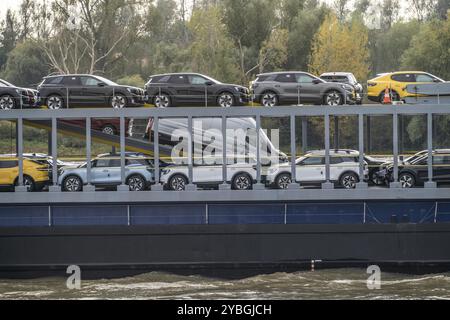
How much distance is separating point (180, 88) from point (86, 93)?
2.61 meters

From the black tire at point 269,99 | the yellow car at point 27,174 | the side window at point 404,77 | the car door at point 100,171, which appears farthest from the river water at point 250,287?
the side window at point 404,77

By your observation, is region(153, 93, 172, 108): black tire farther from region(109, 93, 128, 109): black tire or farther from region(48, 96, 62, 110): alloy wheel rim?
region(48, 96, 62, 110): alloy wheel rim

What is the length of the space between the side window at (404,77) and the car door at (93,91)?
334 inches

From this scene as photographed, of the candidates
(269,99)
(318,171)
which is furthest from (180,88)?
(318,171)

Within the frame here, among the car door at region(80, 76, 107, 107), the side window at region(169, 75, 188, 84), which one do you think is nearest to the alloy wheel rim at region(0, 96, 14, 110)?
the car door at region(80, 76, 107, 107)

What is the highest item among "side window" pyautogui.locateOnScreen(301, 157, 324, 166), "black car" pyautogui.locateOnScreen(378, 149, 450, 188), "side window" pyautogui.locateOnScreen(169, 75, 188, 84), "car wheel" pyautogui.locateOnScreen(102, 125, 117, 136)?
"side window" pyautogui.locateOnScreen(169, 75, 188, 84)

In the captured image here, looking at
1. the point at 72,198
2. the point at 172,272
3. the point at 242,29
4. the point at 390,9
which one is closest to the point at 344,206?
the point at 172,272

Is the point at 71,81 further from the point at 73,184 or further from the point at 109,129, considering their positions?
the point at 73,184

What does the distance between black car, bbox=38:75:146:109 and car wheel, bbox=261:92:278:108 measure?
3269 millimetres

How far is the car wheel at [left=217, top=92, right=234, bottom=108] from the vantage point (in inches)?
1009

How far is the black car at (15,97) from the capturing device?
991 inches

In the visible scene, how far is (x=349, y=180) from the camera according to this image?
944 inches

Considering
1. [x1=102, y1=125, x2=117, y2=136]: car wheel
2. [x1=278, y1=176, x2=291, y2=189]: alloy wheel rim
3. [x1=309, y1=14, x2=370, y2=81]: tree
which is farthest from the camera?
[x1=309, y1=14, x2=370, y2=81]: tree

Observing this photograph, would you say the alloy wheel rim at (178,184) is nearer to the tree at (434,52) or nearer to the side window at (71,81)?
the side window at (71,81)
